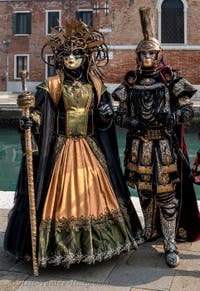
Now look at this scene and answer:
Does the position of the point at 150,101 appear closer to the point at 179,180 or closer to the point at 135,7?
the point at 179,180

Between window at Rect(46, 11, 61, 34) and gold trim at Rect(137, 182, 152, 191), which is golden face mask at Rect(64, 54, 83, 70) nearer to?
gold trim at Rect(137, 182, 152, 191)

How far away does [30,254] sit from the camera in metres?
3.36

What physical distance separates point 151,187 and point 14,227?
1.18 m

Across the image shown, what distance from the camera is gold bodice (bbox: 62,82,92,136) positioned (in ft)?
11.5

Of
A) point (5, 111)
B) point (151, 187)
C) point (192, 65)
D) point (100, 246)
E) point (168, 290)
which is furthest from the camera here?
point (192, 65)

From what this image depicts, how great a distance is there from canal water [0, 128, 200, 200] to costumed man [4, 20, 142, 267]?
3.41 m

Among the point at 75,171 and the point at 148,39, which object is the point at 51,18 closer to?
the point at 148,39

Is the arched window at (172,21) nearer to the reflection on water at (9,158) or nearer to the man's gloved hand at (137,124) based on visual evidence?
the reflection on water at (9,158)

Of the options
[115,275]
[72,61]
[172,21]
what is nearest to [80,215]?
[115,275]

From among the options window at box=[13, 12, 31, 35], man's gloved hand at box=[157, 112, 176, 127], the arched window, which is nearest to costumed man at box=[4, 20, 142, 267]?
man's gloved hand at box=[157, 112, 176, 127]

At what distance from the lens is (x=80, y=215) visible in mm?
3330

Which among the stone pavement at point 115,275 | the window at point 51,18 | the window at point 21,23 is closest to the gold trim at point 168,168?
Result: the stone pavement at point 115,275

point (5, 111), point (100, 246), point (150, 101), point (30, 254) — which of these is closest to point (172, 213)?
point (100, 246)

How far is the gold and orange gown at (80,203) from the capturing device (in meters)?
3.28
